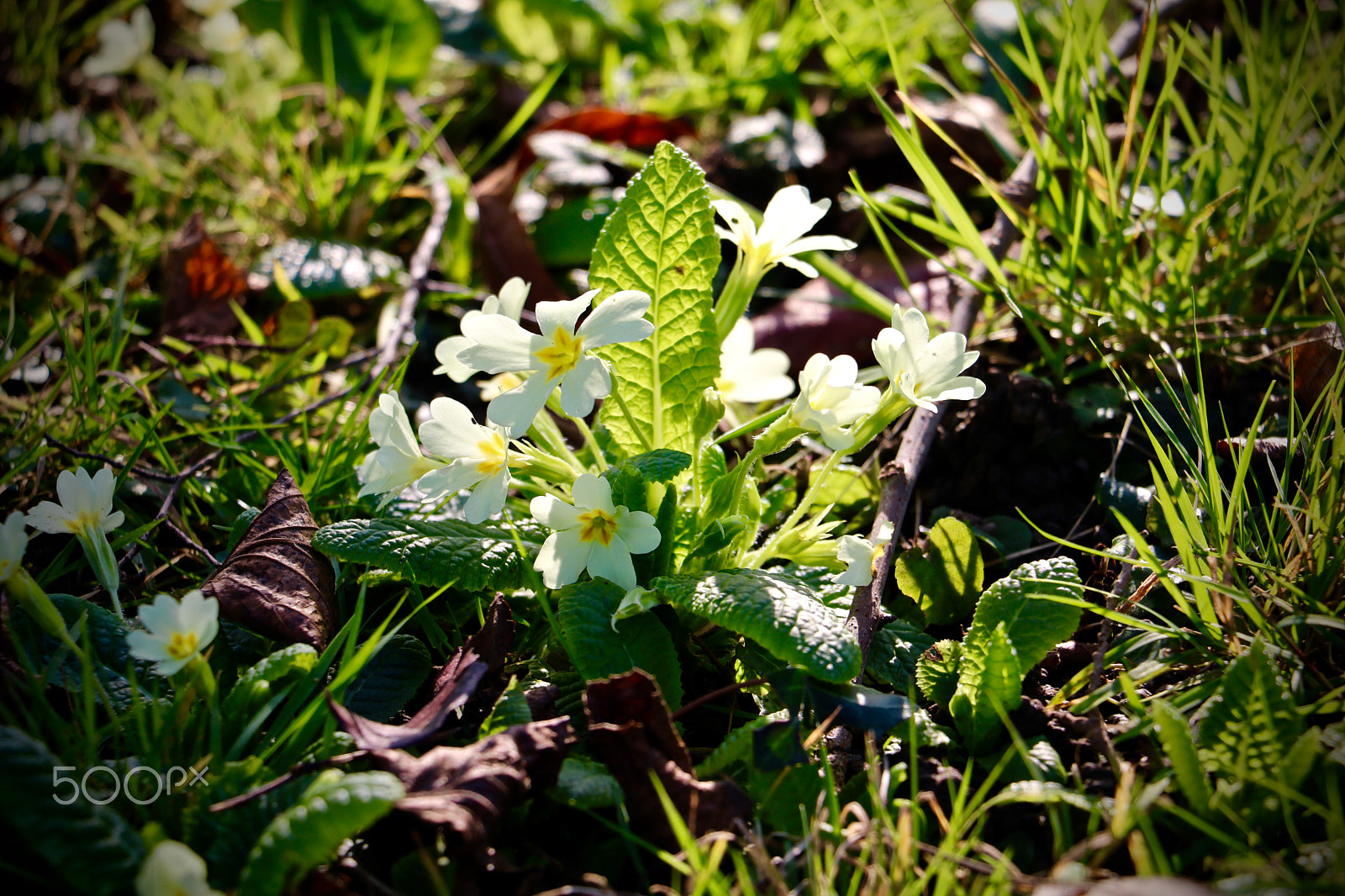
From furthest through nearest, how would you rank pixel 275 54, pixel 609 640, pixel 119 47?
pixel 275 54 < pixel 119 47 < pixel 609 640

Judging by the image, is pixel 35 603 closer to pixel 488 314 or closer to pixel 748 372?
pixel 488 314

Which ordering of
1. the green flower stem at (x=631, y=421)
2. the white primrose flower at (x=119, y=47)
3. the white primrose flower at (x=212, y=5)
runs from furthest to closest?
the white primrose flower at (x=212, y=5), the white primrose flower at (x=119, y=47), the green flower stem at (x=631, y=421)

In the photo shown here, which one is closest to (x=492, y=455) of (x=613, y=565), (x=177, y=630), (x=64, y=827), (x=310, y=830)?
(x=613, y=565)

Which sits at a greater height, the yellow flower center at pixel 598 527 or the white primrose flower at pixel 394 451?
the white primrose flower at pixel 394 451

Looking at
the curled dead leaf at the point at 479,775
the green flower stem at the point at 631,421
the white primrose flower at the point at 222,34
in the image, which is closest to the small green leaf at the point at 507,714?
the curled dead leaf at the point at 479,775

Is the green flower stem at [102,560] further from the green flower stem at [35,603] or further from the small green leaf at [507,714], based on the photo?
the small green leaf at [507,714]

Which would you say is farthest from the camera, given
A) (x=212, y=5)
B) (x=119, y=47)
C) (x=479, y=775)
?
(x=212, y=5)
